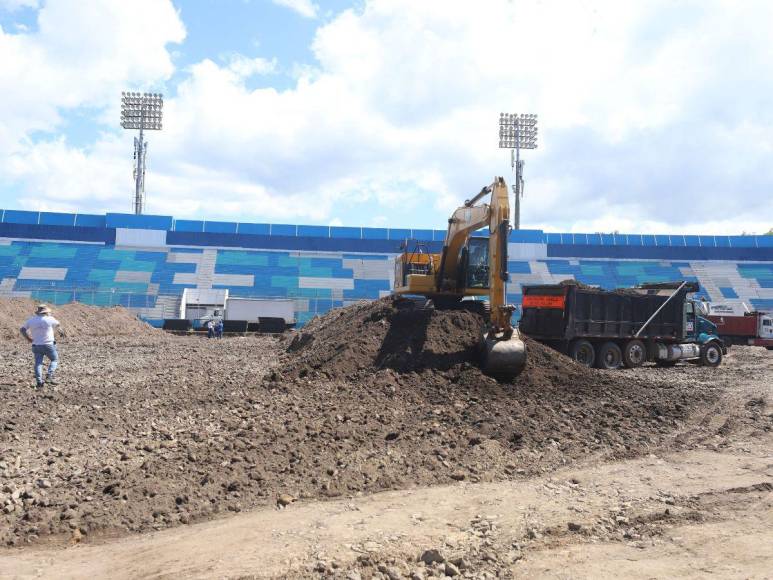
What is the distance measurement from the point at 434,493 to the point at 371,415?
2.80m

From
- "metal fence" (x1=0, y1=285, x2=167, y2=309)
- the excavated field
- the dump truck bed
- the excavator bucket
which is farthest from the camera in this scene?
"metal fence" (x1=0, y1=285, x2=167, y2=309)

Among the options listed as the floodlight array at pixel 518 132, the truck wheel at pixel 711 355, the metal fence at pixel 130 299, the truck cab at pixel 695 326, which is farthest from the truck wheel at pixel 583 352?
the floodlight array at pixel 518 132

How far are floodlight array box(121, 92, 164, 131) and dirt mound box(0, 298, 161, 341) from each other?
2488 centimetres

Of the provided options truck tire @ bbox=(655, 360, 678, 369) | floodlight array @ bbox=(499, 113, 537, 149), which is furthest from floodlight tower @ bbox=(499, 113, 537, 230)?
truck tire @ bbox=(655, 360, 678, 369)

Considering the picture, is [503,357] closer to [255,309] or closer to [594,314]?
[594,314]

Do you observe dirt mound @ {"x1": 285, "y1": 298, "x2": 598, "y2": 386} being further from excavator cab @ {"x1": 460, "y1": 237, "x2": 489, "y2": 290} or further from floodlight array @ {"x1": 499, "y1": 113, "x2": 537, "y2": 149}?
floodlight array @ {"x1": 499, "y1": 113, "x2": 537, "y2": 149}

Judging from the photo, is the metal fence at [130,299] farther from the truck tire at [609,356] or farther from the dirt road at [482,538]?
the dirt road at [482,538]

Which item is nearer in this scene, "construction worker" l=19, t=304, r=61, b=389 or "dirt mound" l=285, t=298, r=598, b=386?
"construction worker" l=19, t=304, r=61, b=389

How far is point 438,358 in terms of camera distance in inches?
491

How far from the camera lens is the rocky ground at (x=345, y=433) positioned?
6027 millimetres

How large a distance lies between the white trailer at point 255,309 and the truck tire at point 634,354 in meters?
26.4

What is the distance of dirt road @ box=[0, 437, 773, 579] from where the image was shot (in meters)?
4.97

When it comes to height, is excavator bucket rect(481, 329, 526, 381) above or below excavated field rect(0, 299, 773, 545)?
above

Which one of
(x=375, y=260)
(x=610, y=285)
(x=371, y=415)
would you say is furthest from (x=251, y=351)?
(x=610, y=285)
